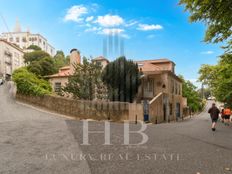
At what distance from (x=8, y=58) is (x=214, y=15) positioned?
64.7 meters

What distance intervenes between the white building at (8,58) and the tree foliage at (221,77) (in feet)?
175

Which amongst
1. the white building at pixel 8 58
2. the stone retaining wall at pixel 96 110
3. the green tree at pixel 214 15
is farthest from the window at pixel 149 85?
the white building at pixel 8 58

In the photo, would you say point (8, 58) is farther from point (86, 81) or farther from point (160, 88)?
point (160, 88)

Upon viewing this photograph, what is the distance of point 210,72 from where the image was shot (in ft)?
97.6

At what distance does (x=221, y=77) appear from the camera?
68.1 ft

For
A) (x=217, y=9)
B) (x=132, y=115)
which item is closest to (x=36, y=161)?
(x=217, y=9)

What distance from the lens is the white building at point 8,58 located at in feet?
196

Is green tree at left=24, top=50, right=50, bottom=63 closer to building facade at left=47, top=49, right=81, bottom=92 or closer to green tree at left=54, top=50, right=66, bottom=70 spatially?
green tree at left=54, top=50, right=66, bottom=70

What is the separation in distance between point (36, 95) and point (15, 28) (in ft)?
345

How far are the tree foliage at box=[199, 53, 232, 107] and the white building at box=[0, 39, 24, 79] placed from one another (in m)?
53.2

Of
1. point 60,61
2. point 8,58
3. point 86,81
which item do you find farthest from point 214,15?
point 8,58

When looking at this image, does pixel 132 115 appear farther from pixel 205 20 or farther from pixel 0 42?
pixel 0 42

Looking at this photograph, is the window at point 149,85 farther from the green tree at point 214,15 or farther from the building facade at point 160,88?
the green tree at point 214,15

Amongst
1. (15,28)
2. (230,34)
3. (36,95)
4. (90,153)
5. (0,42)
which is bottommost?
(90,153)
